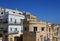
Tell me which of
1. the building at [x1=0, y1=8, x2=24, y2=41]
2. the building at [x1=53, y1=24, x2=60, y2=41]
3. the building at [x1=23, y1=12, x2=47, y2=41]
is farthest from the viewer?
the building at [x1=53, y1=24, x2=60, y2=41]

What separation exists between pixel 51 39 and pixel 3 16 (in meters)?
14.9

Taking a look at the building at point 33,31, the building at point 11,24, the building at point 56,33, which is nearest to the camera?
the building at point 33,31

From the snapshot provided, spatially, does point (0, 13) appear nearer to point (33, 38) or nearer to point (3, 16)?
point (3, 16)

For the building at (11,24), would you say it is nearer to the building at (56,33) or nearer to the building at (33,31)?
the building at (33,31)

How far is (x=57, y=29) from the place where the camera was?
43656 mm

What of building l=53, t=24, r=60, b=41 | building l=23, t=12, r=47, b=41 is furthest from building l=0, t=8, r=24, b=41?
building l=53, t=24, r=60, b=41

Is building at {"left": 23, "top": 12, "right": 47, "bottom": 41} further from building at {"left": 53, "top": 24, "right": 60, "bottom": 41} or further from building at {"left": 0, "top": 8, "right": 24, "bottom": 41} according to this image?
building at {"left": 53, "top": 24, "right": 60, "bottom": 41}

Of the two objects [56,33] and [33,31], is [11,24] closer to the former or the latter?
[33,31]

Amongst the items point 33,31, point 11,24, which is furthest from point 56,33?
point 11,24

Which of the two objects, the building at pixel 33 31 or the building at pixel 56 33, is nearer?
the building at pixel 33 31

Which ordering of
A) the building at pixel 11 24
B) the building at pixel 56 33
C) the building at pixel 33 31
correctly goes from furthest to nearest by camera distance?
1. the building at pixel 56 33
2. the building at pixel 11 24
3. the building at pixel 33 31

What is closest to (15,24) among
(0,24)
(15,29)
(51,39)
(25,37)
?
(15,29)

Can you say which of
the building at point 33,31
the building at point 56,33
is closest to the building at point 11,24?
the building at point 33,31

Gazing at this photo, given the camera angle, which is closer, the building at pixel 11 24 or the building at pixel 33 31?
the building at pixel 33 31
